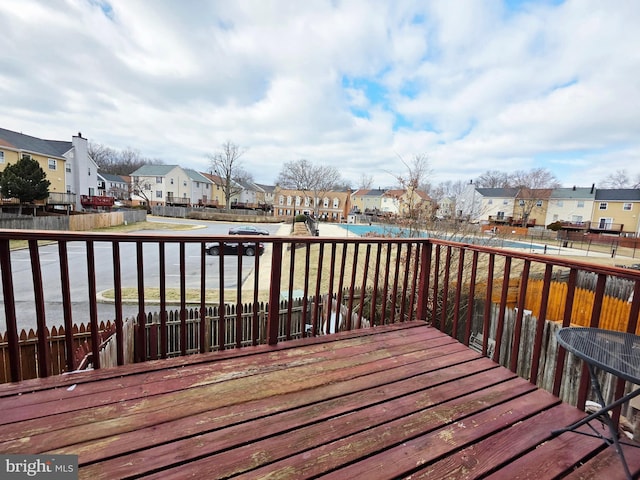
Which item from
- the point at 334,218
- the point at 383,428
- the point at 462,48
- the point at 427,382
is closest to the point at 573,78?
the point at 462,48

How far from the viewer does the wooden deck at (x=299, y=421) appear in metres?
1.17

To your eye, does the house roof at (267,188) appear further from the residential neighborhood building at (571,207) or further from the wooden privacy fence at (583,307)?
the wooden privacy fence at (583,307)

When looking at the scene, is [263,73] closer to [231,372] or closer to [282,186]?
[231,372]

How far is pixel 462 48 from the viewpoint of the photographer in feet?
20.0

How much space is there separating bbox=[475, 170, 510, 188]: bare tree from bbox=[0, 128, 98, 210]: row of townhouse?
52.6 m

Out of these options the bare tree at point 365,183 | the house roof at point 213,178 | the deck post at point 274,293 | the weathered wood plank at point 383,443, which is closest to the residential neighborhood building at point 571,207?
the bare tree at point 365,183

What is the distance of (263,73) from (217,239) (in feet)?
36.3

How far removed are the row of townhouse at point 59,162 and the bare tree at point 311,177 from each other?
22.9m

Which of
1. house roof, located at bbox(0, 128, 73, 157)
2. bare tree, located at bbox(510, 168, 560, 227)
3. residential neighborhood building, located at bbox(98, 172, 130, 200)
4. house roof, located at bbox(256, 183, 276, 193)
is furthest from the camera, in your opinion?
house roof, located at bbox(256, 183, 276, 193)

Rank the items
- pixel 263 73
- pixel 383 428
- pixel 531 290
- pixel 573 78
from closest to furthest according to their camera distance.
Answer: pixel 383 428
pixel 573 78
pixel 531 290
pixel 263 73

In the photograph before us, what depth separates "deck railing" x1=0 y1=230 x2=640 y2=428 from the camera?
169 cm

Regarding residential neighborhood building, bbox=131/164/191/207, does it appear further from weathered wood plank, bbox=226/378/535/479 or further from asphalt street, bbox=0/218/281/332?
weathered wood plank, bbox=226/378/535/479

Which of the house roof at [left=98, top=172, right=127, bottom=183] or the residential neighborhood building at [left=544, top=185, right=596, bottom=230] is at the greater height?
the house roof at [left=98, top=172, right=127, bottom=183]

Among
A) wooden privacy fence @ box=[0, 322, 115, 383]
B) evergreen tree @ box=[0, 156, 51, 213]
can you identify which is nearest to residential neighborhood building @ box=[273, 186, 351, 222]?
evergreen tree @ box=[0, 156, 51, 213]
